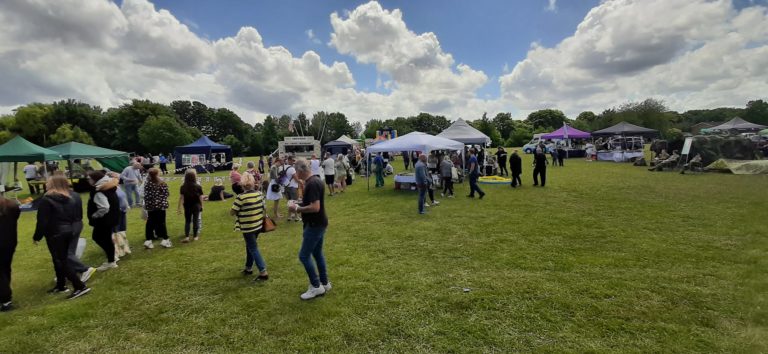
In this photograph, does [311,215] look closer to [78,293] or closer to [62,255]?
[62,255]

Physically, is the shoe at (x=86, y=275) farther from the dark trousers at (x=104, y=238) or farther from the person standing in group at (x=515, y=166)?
the person standing in group at (x=515, y=166)

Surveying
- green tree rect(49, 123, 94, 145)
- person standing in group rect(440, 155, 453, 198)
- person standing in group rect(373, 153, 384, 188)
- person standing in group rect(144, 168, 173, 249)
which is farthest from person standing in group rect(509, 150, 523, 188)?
green tree rect(49, 123, 94, 145)

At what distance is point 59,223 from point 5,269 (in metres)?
0.83

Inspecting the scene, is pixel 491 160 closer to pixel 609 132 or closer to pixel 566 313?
pixel 566 313

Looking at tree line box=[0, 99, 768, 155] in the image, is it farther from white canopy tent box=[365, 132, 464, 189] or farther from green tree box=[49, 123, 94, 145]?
white canopy tent box=[365, 132, 464, 189]

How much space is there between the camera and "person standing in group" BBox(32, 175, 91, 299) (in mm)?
4246

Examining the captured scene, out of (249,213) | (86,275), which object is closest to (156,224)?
(86,275)

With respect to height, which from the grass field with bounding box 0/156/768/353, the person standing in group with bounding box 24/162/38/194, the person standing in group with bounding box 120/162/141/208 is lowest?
the grass field with bounding box 0/156/768/353

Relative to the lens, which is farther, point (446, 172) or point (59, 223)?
point (446, 172)

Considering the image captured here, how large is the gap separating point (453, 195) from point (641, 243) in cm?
627

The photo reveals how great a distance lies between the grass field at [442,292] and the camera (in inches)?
134

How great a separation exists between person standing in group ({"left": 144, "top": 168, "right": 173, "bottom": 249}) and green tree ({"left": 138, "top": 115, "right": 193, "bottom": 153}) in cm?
5320

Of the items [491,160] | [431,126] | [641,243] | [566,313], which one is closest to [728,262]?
[641,243]

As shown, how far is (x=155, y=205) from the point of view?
255 inches
